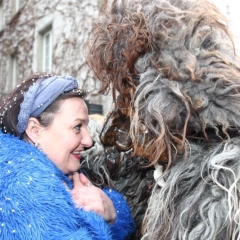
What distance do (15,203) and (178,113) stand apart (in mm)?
686

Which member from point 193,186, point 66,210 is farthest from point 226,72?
point 66,210

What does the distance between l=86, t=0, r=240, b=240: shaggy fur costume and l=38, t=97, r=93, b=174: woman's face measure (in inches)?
14.6

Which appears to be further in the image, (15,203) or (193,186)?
(15,203)

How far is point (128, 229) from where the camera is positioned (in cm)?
203

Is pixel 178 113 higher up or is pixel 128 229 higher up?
pixel 178 113

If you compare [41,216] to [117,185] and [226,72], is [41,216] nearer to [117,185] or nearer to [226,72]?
[117,185]

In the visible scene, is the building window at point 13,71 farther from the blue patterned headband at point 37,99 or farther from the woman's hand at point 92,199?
the woman's hand at point 92,199

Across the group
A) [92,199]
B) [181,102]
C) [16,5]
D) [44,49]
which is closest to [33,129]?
[92,199]

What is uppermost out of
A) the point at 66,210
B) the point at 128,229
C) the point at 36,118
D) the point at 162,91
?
the point at 162,91

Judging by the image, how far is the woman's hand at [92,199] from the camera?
6.28 feet

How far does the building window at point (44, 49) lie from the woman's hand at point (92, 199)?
938 cm

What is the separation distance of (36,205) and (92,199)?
0.27 metres

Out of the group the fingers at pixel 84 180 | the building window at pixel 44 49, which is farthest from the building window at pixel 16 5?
the fingers at pixel 84 180

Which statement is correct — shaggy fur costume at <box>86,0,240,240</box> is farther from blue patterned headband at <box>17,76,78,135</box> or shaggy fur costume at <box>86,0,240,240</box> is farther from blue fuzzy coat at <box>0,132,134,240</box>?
blue patterned headband at <box>17,76,78,135</box>
